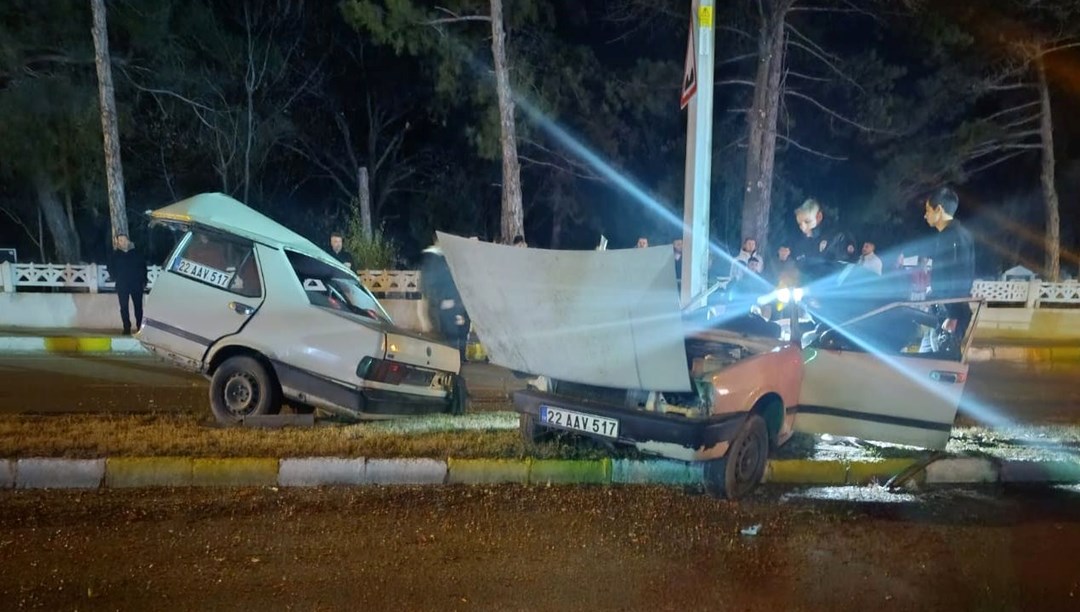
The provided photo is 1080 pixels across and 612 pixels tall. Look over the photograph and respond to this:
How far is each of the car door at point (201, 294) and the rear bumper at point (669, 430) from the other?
2728 mm

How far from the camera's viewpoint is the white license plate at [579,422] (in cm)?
498

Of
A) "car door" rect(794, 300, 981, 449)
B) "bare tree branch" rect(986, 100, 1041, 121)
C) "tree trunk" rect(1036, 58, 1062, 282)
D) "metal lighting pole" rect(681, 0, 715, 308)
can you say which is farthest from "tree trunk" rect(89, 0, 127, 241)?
"tree trunk" rect(1036, 58, 1062, 282)

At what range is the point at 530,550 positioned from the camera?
14.4 feet

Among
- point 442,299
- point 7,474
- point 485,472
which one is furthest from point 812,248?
point 7,474

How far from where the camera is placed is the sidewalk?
1145 cm

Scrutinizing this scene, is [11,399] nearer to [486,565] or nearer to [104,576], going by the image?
[104,576]

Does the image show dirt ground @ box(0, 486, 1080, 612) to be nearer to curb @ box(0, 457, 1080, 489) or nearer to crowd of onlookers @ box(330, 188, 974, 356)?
curb @ box(0, 457, 1080, 489)

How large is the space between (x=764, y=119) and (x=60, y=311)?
1387 cm

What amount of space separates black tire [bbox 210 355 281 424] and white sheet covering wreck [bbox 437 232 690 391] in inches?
80.4

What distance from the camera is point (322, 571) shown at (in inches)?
159

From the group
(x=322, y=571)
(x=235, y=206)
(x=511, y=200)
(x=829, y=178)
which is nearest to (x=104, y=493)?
(x=322, y=571)

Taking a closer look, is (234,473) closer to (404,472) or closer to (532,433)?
(404,472)

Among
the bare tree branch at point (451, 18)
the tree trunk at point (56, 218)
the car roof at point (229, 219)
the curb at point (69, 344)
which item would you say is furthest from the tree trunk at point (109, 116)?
the car roof at point (229, 219)

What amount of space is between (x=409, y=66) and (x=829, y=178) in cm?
1465
